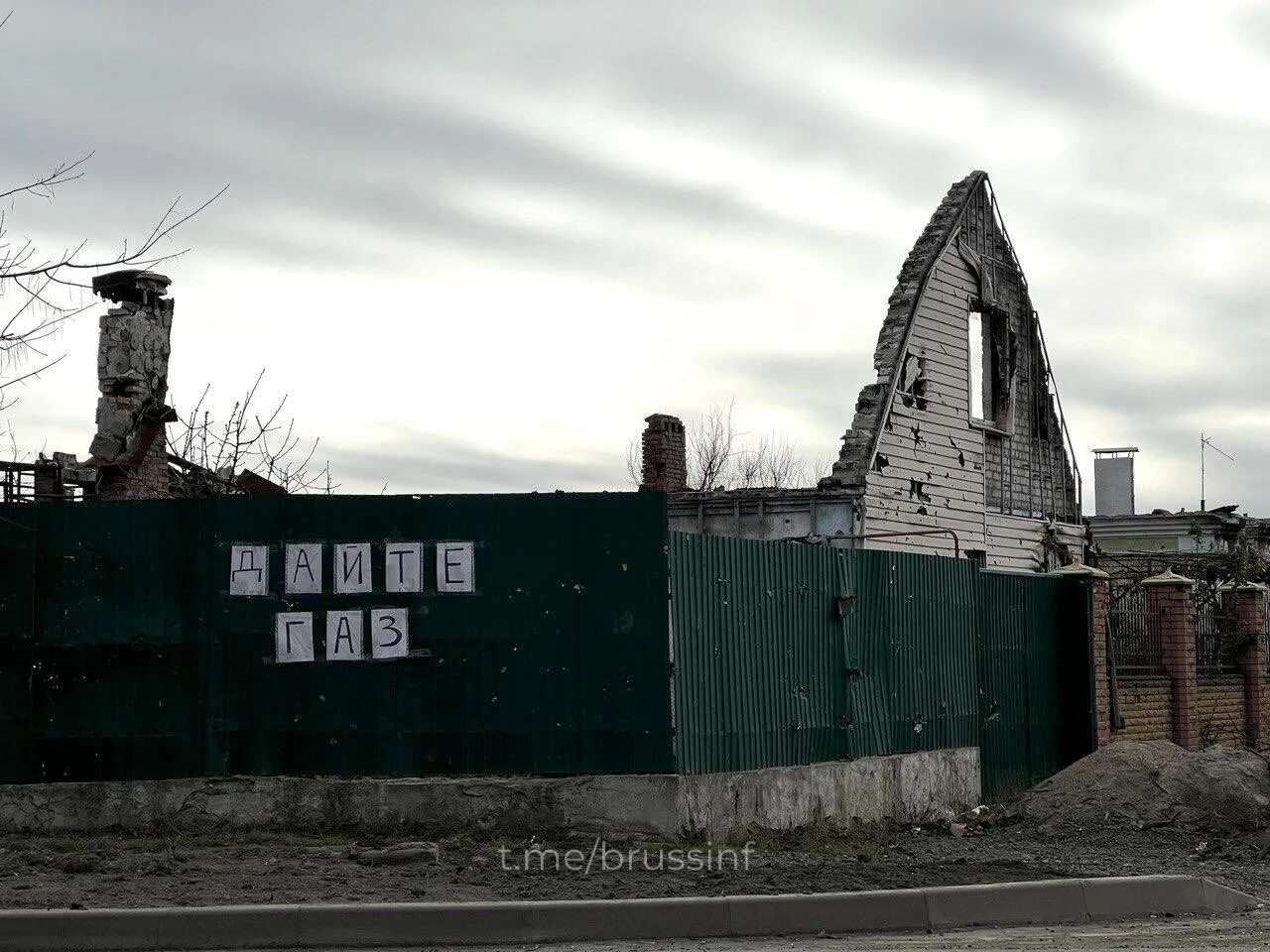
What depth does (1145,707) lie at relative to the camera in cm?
2059

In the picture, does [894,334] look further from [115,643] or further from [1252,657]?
[115,643]

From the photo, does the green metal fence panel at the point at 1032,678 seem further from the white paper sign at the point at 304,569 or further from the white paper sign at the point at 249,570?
the white paper sign at the point at 249,570

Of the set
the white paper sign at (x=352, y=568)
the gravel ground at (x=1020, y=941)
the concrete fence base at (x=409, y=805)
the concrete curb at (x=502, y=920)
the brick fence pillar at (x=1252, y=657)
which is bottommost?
the gravel ground at (x=1020, y=941)

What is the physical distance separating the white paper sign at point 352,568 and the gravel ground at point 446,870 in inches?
70.3

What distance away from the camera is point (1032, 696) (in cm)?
1853

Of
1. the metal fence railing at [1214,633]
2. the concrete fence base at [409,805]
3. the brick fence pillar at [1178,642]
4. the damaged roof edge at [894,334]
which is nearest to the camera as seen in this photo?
the concrete fence base at [409,805]

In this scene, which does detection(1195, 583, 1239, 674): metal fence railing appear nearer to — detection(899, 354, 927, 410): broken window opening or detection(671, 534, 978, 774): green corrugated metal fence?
detection(899, 354, 927, 410): broken window opening

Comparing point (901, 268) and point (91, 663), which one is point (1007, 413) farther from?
point (91, 663)

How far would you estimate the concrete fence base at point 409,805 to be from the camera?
11812mm

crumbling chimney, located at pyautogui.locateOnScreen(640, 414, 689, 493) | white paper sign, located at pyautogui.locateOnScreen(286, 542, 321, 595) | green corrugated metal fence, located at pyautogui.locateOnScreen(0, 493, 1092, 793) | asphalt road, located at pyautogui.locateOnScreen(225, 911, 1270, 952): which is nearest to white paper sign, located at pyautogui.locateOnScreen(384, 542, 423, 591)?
green corrugated metal fence, located at pyautogui.locateOnScreen(0, 493, 1092, 793)

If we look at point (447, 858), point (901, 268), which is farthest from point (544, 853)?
point (901, 268)

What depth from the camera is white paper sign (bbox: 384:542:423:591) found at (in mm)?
12234

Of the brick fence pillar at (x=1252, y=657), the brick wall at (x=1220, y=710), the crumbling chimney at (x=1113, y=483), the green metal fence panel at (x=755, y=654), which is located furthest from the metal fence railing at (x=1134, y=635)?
the crumbling chimney at (x=1113, y=483)

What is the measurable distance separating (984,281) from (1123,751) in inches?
518
